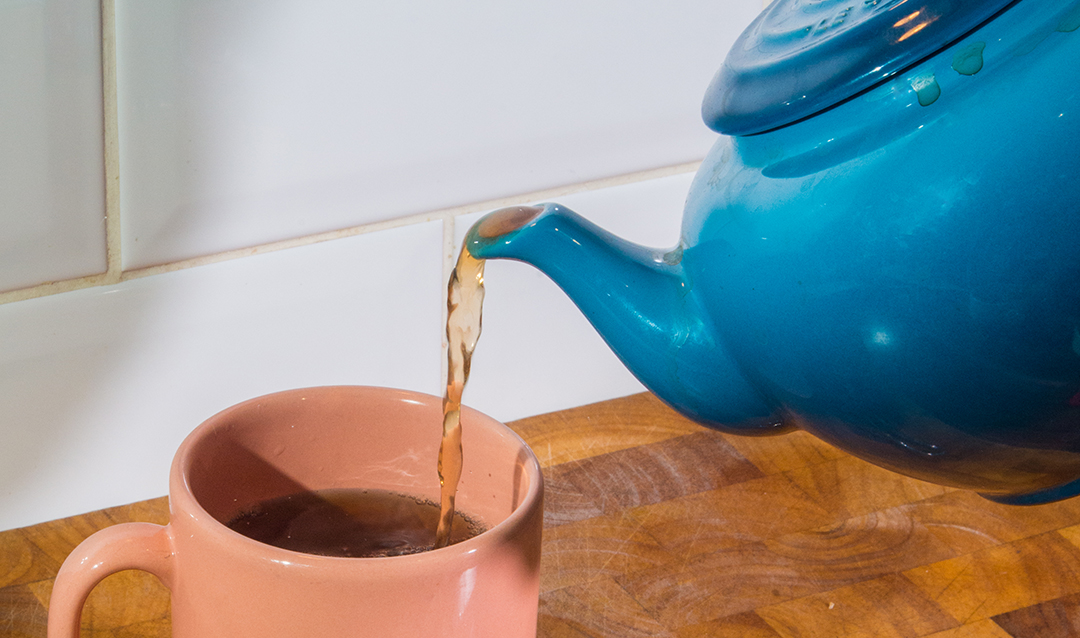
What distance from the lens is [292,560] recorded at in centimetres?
28

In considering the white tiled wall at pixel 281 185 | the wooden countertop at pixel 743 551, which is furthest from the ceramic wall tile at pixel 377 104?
the wooden countertop at pixel 743 551

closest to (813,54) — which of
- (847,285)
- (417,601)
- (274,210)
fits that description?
(847,285)

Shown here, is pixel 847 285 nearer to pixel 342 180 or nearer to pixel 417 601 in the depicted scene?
pixel 417 601

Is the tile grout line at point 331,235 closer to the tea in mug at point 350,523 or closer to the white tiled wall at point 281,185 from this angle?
the white tiled wall at point 281,185

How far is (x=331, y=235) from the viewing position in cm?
51

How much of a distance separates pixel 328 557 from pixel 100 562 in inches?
2.7

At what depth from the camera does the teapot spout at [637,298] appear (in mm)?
335

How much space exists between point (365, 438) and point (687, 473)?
7.8 inches

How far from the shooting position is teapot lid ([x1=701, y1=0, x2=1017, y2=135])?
276mm

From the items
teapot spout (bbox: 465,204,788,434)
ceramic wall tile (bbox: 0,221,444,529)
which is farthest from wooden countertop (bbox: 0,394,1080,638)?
teapot spout (bbox: 465,204,788,434)

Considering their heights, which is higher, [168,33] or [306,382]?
[168,33]

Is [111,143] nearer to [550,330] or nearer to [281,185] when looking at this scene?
[281,185]

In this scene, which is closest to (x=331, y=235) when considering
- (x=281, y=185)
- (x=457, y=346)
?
(x=281, y=185)

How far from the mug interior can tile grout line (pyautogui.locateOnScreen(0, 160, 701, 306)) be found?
14 cm
